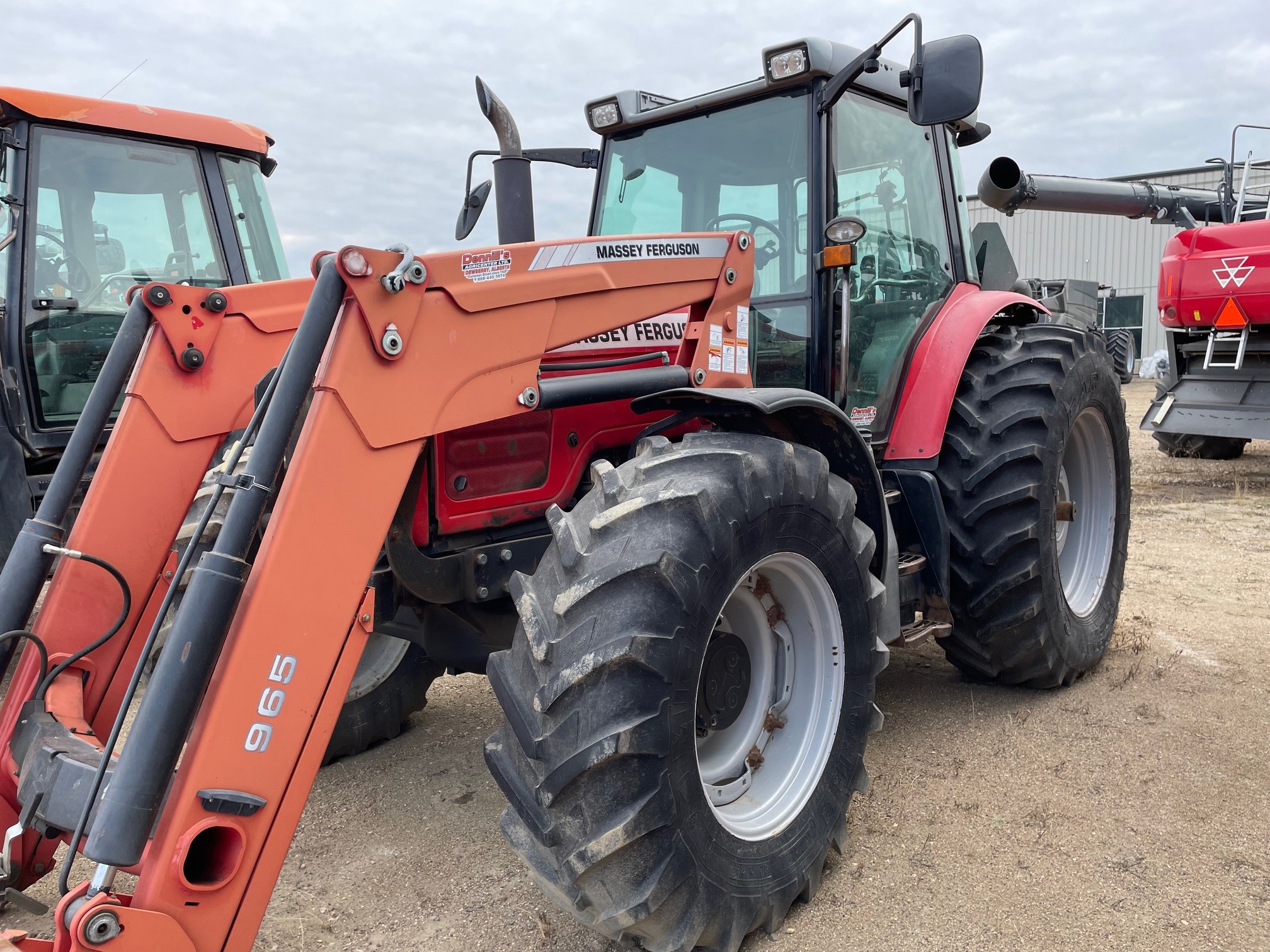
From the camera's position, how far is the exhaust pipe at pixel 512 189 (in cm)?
271

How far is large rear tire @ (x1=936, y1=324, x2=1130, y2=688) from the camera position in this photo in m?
3.47

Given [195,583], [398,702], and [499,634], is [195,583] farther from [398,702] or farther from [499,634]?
[398,702]

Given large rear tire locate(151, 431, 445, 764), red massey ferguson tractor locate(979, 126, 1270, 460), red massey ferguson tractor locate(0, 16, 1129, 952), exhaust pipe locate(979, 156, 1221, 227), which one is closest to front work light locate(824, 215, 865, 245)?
red massey ferguson tractor locate(0, 16, 1129, 952)

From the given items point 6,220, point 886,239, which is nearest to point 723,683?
point 886,239

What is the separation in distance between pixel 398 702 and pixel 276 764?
5.69ft

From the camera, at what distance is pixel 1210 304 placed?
845 centimetres

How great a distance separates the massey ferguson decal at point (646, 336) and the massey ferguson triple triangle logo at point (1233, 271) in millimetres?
7203

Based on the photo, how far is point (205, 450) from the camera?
8.16 ft

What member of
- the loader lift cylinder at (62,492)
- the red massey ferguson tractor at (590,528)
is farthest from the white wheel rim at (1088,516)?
the loader lift cylinder at (62,492)

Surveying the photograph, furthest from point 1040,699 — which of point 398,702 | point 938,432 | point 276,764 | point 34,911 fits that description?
point 34,911

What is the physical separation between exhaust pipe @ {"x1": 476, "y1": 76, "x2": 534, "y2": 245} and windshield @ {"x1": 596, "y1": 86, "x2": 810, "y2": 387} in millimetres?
724

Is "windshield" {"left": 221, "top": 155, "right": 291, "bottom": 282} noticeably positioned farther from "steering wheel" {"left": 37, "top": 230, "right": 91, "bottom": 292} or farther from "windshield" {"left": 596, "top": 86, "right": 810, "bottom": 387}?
"windshield" {"left": 596, "top": 86, "right": 810, "bottom": 387}

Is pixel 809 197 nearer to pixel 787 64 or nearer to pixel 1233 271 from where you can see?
pixel 787 64

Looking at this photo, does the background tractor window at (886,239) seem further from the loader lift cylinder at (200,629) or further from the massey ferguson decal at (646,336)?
the loader lift cylinder at (200,629)
